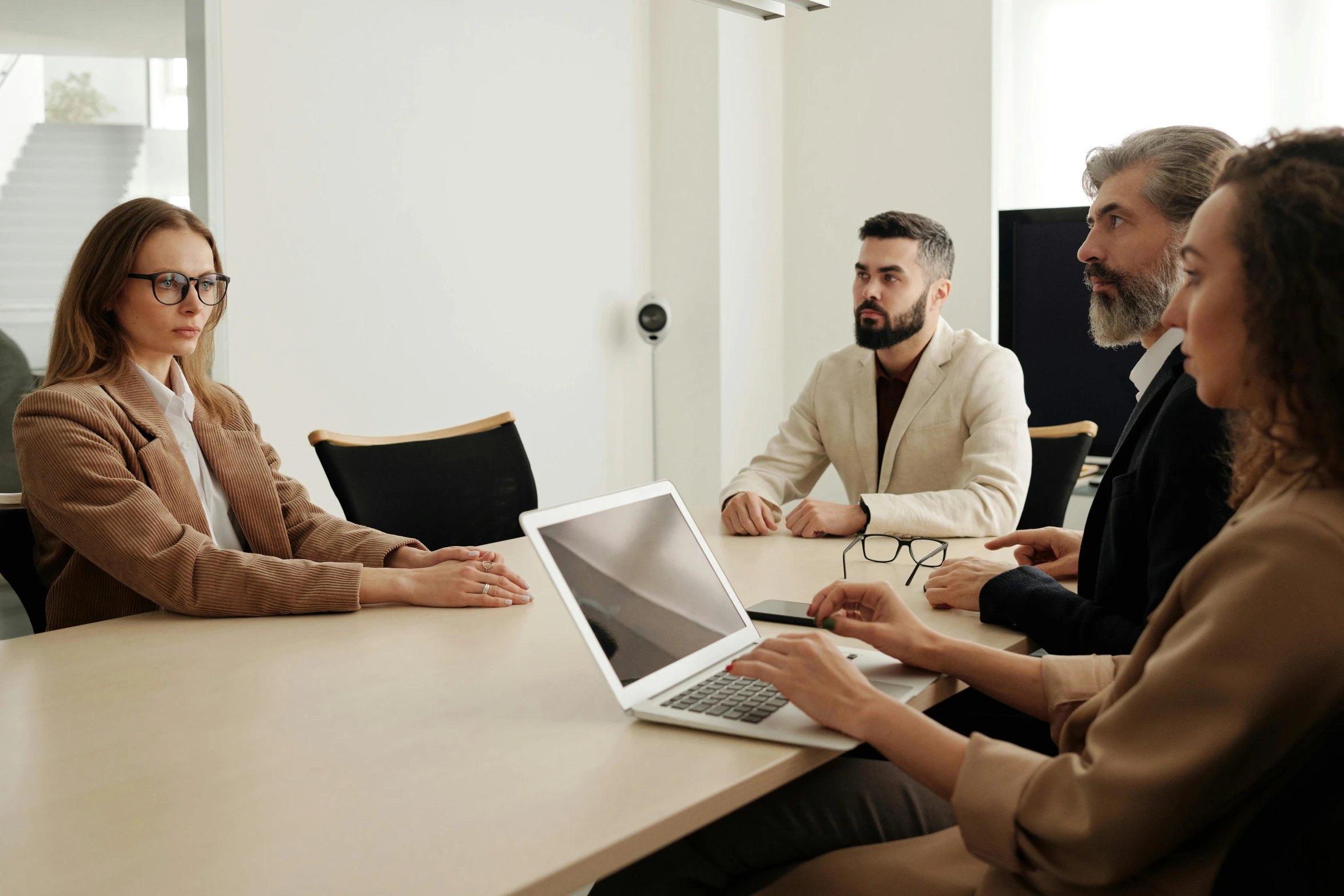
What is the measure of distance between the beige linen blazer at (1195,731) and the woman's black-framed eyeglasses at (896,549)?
3.23ft

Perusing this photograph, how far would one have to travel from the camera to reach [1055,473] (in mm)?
2730

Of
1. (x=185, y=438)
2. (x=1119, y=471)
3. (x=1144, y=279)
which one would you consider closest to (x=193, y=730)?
(x=185, y=438)

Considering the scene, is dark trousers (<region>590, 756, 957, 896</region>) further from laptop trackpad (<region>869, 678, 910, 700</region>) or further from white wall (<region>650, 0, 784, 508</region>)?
white wall (<region>650, 0, 784, 508</region>)

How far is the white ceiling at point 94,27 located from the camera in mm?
2801

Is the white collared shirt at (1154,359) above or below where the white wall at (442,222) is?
below

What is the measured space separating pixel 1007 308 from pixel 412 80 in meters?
2.27

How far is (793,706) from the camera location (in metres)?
1.23

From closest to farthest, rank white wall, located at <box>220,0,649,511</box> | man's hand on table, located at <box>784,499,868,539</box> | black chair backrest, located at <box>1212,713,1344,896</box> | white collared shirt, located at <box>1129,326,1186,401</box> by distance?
black chair backrest, located at <box>1212,713,1344,896</box> < white collared shirt, located at <box>1129,326,1186,401</box> < man's hand on table, located at <box>784,499,868,539</box> < white wall, located at <box>220,0,649,511</box>

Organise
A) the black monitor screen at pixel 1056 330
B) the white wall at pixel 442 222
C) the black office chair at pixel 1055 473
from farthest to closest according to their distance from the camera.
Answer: the black monitor screen at pixel 1056 330
the white wall at pixel 442 222
the black office chair at pixel 1055 473

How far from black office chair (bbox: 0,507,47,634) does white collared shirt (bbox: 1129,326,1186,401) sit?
5.65ft

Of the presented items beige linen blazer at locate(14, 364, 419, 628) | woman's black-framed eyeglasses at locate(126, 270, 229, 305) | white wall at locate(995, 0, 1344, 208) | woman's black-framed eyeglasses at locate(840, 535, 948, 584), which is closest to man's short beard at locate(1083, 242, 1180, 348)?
woman's black-framed eyeglasses at locate(840, 535, 948, 584)

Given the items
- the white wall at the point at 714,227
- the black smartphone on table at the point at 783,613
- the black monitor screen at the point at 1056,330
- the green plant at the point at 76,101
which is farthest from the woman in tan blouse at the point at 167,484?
the black monitor screen at the point at 1056,330

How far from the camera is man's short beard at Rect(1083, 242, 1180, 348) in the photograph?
1.74m

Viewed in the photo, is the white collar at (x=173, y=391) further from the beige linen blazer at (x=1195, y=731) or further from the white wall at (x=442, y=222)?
the beige linen blazer at (x=1195, y=731)
